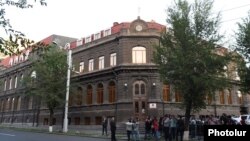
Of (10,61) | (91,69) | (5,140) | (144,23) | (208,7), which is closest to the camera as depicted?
(5,140)

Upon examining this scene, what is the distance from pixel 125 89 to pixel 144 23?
8.28 m

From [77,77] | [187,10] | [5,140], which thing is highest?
[187,10]

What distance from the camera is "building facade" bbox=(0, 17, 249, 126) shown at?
36125 mm

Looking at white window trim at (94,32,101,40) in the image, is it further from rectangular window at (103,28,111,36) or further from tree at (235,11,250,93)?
tree at (235,11,250,93)

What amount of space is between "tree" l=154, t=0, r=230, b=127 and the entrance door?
10879mm

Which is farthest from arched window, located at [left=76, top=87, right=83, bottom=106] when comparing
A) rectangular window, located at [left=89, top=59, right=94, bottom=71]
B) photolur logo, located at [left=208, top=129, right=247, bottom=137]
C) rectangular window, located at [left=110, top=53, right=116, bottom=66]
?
photolur logo, located at [left=208, top=129, right=247, bottom=137]

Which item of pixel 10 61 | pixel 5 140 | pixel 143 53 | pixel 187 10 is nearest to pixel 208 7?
pixel 187 10

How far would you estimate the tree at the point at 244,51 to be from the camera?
87.2 feet

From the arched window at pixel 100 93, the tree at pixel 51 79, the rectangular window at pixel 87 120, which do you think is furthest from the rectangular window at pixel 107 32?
the rectangular window at pixel 87 120

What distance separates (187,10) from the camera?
81.7ft

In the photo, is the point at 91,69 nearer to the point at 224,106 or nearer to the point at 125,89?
the point at 125,89

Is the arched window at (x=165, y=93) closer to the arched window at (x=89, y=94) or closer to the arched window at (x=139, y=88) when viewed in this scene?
the arched window at (x=139, y=88)

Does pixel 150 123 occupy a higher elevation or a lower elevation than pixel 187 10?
lower

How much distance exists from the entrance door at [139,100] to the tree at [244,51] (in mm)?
11749
